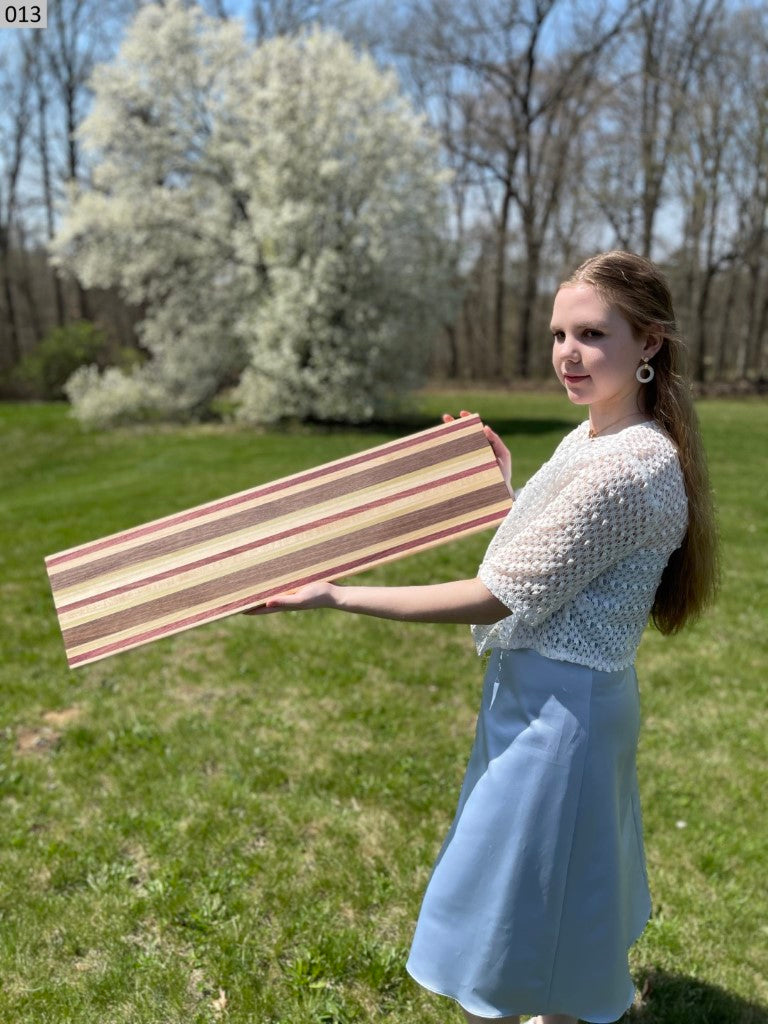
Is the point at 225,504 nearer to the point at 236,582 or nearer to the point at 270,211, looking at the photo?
the point at 236,582

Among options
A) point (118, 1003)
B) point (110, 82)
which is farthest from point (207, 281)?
point (118, 1003)

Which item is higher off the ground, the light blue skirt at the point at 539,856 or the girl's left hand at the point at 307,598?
the girl's left hand at the point at 307,598

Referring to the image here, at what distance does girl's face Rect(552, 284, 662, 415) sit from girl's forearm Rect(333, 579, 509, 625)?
17.6 inches

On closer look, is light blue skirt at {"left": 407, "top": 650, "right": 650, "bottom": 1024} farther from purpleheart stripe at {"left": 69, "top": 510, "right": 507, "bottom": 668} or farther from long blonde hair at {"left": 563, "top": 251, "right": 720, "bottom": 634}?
purpleheart stripe at {"left": 69, "top": 510, "right": 507, "bottom": 668}

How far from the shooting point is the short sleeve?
159 centimetres

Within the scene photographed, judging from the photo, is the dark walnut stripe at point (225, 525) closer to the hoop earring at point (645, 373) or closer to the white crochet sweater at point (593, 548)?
the white crochet sweater at point (593, 548)

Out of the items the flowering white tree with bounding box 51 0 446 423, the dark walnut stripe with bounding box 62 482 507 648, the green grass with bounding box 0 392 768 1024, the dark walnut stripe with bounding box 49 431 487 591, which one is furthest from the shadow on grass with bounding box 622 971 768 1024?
the flowering white tree with bounding box 51 0 446 423

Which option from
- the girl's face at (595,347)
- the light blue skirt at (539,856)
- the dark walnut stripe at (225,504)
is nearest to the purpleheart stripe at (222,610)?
the dark walnut stripe at (225,504)

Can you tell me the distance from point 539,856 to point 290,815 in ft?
6.31

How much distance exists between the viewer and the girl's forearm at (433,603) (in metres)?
1.65

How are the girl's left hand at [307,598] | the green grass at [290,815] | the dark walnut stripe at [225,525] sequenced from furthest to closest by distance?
the green grass at [290,815] → the dark walnut stripe at [225,525] → the girl's left hand at [307,598]

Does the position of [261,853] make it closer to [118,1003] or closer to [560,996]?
[118,1003]

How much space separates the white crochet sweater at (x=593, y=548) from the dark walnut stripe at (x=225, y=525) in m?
0.38

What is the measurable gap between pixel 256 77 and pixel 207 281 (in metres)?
4.06
